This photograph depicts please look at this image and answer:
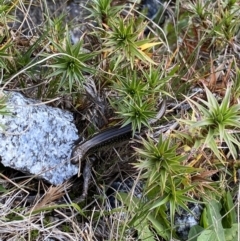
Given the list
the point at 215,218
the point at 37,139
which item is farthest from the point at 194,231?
the point at 37,139

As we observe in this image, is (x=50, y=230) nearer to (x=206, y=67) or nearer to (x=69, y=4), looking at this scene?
(x=206, y=67)

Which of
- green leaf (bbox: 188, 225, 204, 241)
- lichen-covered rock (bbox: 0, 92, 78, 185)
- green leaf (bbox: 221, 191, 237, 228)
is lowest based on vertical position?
green leaf (bbox: 188, 225, 204, 241)

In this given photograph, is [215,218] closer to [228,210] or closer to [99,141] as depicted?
[228,210]

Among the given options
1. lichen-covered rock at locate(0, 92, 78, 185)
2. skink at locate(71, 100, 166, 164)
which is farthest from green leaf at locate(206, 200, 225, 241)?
lichen-covered rock at locate(0, 92, 78, 185)

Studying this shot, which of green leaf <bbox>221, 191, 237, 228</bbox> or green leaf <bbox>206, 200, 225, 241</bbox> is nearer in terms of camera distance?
green leaf <bbox>206, 200, 225, 241</bbox>

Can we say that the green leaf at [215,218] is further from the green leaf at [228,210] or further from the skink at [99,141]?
the skink at [99,141]

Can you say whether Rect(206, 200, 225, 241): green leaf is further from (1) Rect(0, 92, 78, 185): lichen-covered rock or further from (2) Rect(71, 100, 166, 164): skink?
(1) Rect(0, 92, 78, 185): lichen-covered rock

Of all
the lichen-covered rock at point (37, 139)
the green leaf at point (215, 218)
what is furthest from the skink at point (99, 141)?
the green leaf at point (215, 218)
